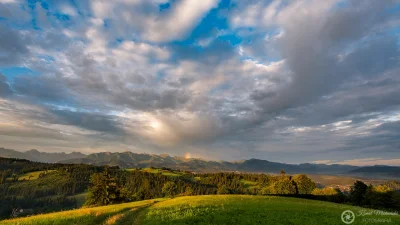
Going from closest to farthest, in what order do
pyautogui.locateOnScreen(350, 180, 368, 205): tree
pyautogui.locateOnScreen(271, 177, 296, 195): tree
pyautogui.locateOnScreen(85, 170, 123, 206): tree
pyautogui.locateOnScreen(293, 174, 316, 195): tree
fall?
pyautogui.locateOnScreen(85, 170, 123, 206): tree
pyautogui.locateOnScreen(350, 180, 368, 205): tree
pyautogui.locateOnScreen(271, 177, 296, 195): tree
pyautogui.locateOnScreen(293, 174, 316, 195): tree

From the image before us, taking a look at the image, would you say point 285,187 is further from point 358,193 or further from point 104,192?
point 104,192

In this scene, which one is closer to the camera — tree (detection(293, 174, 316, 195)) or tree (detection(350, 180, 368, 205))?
tree (detection(350, 180, 368, 205))

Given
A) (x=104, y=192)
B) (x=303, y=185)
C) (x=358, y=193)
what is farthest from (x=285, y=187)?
(x=104, y=192)

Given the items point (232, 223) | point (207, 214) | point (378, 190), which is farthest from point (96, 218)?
point (378, 190)

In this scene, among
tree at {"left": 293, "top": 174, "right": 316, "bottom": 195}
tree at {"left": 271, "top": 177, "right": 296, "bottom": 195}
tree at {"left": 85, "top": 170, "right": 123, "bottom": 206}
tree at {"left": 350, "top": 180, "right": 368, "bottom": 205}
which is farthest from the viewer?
tree at {"left": 293, "top": 174, "right": 316, "bottom": 195}

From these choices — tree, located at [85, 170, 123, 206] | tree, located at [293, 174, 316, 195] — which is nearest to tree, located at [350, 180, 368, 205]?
tree, located at [293, 174, 316, 195]

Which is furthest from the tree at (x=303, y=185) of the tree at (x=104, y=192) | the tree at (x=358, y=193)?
the tree at (x=104, y=192)

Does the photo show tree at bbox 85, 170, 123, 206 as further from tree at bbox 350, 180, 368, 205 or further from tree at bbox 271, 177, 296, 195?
tree at bbox 350, 180, 368, 205

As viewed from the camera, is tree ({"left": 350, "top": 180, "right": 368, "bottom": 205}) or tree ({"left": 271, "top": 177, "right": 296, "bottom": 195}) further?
tree ({"left": 271, "top": 177, "right": 296, "bottom": 195})

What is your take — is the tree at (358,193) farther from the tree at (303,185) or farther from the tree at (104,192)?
the tree at (104,192)

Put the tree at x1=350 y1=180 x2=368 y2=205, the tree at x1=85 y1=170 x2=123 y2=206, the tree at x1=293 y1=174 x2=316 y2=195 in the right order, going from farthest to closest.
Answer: the tree at x1=293 y1=174 x2=316 y2=195, the tree at x1=350 y1=180 x2=368 y2=205, the tree at x1=85 y1=170 x2=123 y2=206

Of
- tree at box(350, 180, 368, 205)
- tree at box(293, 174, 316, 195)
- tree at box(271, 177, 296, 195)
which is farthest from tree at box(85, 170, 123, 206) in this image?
tree at box(350, 180, 368, 205)

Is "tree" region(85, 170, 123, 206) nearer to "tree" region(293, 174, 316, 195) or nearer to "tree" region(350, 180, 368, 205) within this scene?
"tree" region(293, 174, 316, 195)

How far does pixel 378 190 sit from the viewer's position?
9750 centimetres
